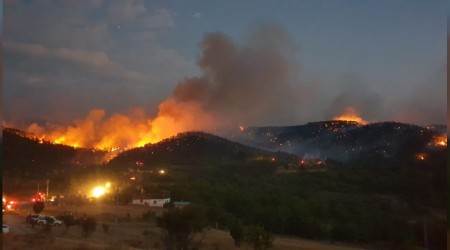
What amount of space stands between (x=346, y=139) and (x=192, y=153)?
4171 centimetres

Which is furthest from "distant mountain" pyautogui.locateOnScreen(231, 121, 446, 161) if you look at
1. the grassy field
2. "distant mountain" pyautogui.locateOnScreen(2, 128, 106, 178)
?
the grassy field

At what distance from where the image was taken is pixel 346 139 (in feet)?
348

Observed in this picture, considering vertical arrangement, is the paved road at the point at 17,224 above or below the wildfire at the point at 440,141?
below

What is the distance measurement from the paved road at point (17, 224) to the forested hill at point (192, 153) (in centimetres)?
3301

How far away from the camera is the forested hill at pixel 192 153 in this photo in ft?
246

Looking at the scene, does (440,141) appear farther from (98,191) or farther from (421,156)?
(98,191)

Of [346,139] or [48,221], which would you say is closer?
[48,221]

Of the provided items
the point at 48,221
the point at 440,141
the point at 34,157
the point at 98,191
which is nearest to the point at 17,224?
the point at 48,221

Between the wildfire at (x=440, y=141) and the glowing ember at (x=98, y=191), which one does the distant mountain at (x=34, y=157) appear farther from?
the wildfire at (x=440, y=141)

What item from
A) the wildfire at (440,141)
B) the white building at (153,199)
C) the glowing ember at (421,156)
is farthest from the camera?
the wildfire at (440,141)

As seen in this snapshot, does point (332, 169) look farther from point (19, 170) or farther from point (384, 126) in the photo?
point (19, 170)

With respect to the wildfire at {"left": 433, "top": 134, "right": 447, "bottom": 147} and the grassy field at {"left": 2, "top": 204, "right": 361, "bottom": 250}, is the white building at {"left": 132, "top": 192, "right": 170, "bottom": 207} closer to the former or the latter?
the grassy field at {"left": 2, "top": 204, "right": 361, "bottom": 250}

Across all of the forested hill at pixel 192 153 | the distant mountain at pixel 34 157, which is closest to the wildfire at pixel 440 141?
the forested hill at pixel 192 153

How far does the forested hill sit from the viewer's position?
75.1m
